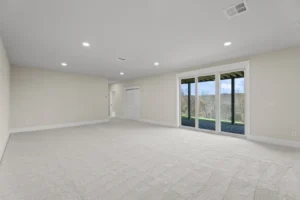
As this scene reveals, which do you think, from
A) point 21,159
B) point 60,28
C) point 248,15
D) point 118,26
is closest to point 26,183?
point 21,159

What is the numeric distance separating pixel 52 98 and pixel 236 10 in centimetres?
696

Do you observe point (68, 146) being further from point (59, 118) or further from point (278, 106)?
point (278, 106)

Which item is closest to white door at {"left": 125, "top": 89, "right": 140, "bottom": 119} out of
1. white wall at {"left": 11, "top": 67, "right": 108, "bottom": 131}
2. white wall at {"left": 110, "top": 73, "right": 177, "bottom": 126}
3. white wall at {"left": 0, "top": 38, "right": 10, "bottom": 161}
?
white wall at {"left": 110, "top": 73, "right": 177, "bottom": 126}

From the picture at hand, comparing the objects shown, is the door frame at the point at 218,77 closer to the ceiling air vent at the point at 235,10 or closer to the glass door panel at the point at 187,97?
the glass door panel at the point at 187,97

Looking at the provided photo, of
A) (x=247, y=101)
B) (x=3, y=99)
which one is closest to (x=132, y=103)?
(x=3, y=99)

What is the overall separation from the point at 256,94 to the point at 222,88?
105 cm

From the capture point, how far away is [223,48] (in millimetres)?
3516

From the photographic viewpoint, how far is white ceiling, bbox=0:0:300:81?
191 centimetres

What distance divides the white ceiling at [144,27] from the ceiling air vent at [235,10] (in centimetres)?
8

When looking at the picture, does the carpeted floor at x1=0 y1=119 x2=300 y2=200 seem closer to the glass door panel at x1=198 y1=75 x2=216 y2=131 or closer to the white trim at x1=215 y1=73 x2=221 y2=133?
the white trim at x1=215 y1=73 x2=221 y2=133

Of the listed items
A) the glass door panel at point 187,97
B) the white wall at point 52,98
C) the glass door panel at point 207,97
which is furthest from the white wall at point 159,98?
the white wall at point 52,98

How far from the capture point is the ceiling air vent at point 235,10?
1.88m

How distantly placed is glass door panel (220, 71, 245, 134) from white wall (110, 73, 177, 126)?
1.98 m

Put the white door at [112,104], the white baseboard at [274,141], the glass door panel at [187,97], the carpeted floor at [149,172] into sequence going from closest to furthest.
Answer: the carpeted floor at [149,172] < the white baseboard at [274,141] < the glass door panel at [187,97] < the white door at [112,104]
